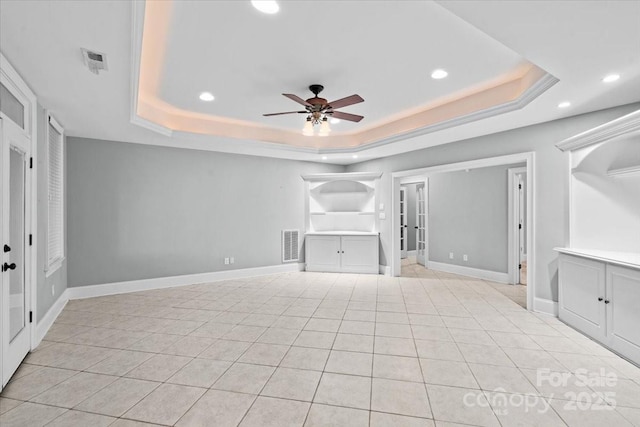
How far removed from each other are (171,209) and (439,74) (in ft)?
15.5

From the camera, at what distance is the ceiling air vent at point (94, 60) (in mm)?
2344

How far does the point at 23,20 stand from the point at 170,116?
3078 mm

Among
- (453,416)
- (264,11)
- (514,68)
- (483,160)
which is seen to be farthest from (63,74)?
(483,160)

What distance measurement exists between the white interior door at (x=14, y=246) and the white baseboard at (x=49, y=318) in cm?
26

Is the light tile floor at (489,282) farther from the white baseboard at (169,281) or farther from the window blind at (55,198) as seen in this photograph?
the window blind at (55,198)

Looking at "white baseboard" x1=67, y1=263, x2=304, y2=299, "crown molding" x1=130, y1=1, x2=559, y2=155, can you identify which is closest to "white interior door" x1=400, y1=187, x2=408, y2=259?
"crown molding" x1=130, y1=1, x2=559, y2=155

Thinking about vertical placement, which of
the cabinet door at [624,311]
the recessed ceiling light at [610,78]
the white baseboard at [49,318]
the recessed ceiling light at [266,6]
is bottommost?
the white baseboard at [49,318]

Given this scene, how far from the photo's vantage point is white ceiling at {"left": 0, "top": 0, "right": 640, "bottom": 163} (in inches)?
76.2

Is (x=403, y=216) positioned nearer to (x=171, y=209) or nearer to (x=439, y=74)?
(x=439, y=74)

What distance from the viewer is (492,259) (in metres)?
6.05

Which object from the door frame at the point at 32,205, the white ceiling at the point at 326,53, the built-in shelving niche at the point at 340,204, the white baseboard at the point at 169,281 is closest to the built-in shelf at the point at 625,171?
the white ceiling at the point at 326,53

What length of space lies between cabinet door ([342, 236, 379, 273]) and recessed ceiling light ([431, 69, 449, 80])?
11.9 ft

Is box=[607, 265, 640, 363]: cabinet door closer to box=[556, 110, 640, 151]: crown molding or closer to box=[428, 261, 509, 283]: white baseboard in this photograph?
box=[556, 110, 640, 151]: crown molding

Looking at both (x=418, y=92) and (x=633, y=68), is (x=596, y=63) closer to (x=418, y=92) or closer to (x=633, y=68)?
(x=633, y=68)
